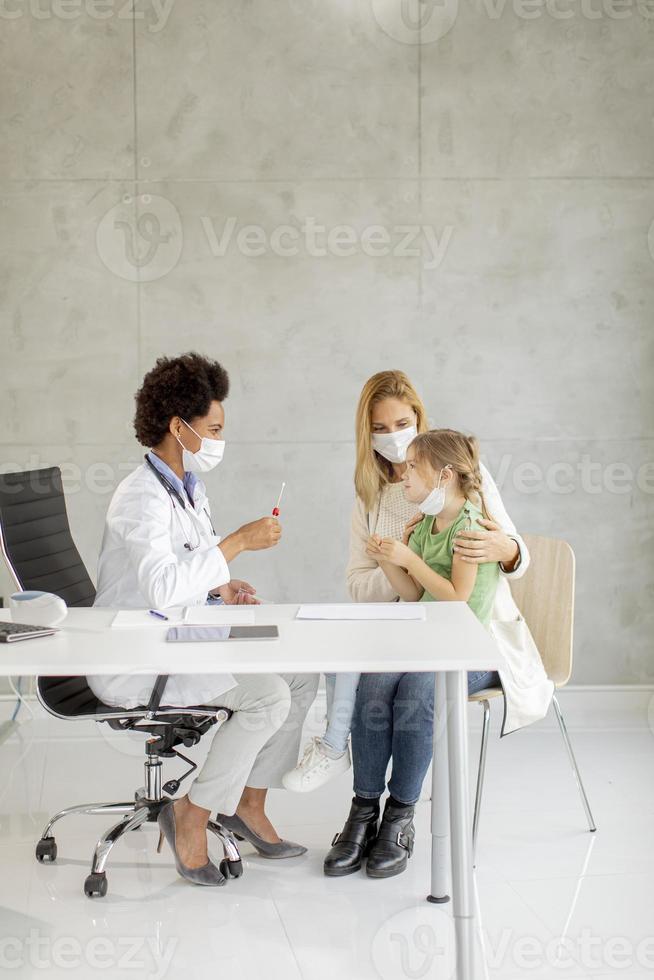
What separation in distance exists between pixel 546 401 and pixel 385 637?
2.22 m

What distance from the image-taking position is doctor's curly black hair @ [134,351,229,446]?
279 centimetres

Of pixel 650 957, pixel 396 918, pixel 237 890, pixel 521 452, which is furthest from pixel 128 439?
pixel 650 957

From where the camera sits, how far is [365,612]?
2.45 m

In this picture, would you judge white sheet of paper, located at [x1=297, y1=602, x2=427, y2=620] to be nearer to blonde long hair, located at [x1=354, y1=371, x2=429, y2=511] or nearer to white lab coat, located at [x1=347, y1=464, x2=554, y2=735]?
white lab coat, located at [x1=347, y1=464, x2=554, y2=735]

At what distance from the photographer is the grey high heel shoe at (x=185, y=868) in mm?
2611

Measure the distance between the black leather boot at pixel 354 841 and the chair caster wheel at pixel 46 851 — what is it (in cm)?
75

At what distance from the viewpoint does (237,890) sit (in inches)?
102

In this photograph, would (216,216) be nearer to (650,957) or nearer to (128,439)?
(128,439)

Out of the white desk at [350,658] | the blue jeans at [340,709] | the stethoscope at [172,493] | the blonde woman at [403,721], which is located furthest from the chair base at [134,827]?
the white desk at [350,658]

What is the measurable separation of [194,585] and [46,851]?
3.06ft
